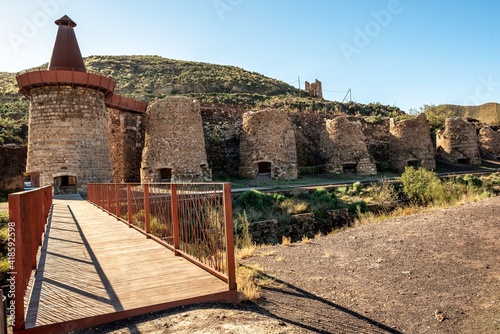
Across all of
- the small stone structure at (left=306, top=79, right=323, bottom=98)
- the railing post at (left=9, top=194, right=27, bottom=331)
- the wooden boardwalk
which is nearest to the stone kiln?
the wooden boardwalk

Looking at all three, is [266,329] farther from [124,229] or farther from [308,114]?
[308,114]

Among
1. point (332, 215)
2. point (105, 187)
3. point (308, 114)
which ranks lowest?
point (332, 215)

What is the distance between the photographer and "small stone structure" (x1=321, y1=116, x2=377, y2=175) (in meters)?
24.2

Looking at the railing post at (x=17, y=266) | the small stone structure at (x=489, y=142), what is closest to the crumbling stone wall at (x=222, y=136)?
the railing post at (x=17, y=266)

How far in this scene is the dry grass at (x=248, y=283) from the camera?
14.6 ft

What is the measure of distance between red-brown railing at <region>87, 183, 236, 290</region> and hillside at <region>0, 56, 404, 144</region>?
2668 cm

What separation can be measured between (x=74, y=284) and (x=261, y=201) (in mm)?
9857

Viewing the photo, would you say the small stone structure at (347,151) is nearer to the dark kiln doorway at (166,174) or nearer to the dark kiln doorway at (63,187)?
the dark kiln doorway at (166,174)

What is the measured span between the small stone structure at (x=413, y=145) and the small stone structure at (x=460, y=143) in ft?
10.7

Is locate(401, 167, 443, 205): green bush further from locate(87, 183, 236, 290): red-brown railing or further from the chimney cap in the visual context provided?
the chimney cap

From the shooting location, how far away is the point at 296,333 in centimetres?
354

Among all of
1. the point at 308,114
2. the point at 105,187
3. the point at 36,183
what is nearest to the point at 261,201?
the point at 105,187

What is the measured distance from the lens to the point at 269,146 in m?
21.6

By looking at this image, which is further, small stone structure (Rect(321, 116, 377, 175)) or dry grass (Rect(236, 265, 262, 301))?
small stone structure (Rect(321, 116, 377, 175))
